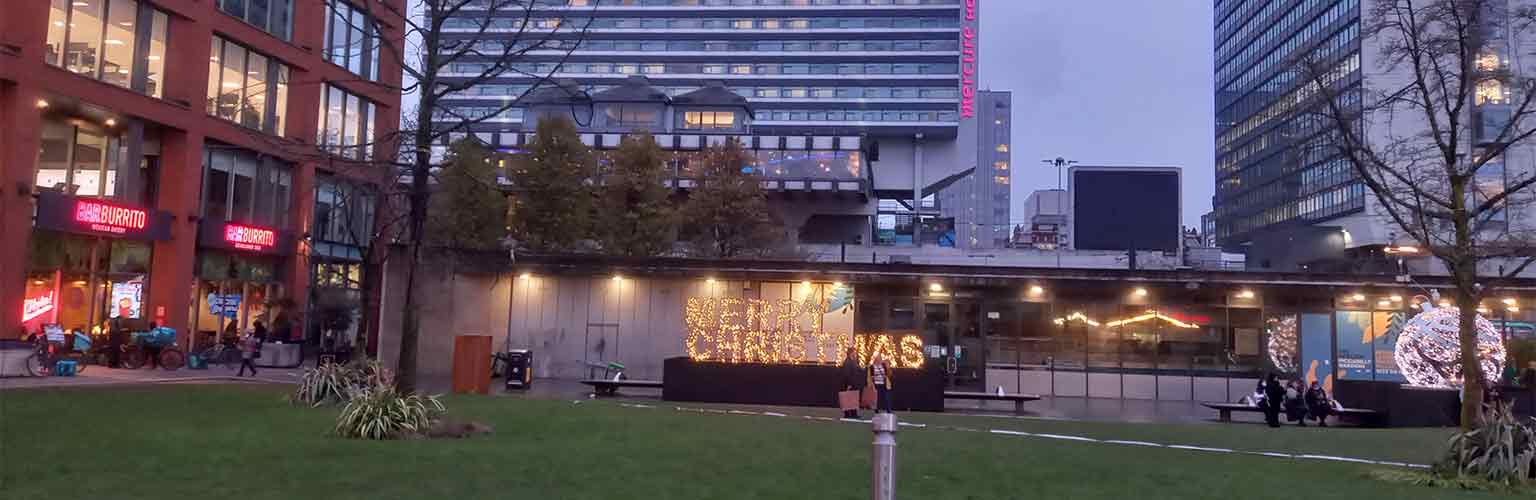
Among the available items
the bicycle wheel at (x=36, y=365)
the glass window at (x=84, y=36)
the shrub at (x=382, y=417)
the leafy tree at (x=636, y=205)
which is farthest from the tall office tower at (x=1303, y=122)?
the glass window at (x=84, y=36)

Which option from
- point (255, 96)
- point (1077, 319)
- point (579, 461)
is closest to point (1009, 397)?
point (1077, 319)

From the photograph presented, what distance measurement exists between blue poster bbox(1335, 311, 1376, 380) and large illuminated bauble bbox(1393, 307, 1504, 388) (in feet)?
24.9

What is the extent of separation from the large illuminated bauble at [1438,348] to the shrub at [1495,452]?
10.8 metres

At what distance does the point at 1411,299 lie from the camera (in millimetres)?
30047

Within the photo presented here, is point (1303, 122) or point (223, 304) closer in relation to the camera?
point (1303, 122)

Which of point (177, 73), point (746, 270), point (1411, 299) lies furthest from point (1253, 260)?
point (177, 73)

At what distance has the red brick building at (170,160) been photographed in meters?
28.1

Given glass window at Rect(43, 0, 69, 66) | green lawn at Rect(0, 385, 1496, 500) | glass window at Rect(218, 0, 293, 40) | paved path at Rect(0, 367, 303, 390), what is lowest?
paved path at Rect(0, 367, 303, 390)

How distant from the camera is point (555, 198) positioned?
147 feet

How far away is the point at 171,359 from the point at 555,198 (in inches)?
690

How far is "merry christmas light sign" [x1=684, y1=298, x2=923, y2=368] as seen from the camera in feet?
104

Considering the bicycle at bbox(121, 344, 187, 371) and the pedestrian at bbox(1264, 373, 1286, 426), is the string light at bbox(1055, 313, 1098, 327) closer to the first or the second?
the pedestrian at bbox(1264, 373, 1286, 426)

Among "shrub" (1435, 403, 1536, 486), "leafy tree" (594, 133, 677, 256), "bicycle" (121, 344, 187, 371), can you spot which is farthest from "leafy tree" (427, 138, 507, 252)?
"shrub" (1435, 403, 1536, 486)

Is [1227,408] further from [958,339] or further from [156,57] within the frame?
[156,57]
